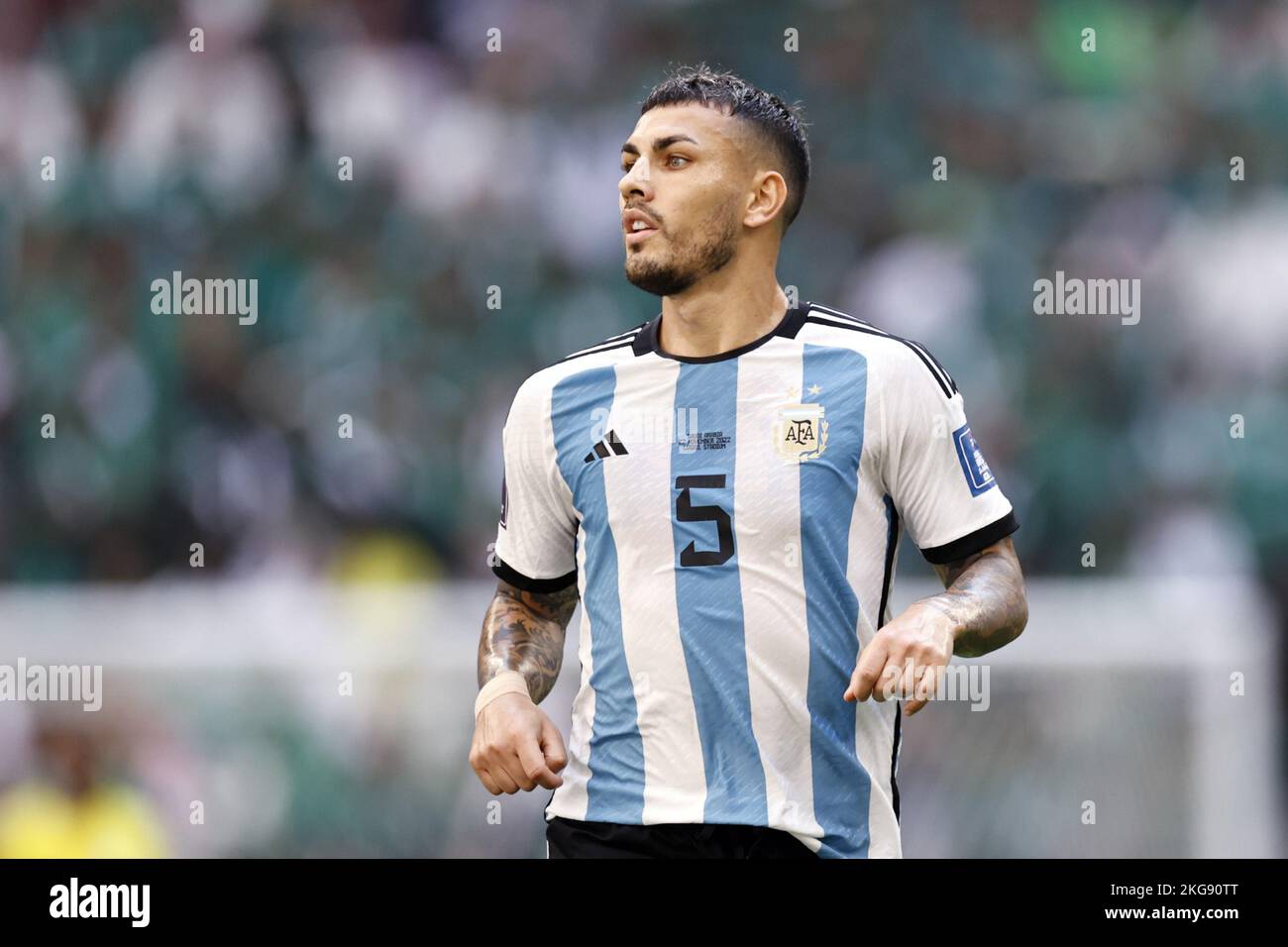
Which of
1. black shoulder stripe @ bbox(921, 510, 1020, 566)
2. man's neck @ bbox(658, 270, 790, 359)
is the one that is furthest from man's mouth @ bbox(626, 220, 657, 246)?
black shoulder stripe @ bbox(921, 510, 1020, 566)

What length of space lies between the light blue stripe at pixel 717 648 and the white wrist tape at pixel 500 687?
319 mm

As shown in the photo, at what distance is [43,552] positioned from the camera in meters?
6.46

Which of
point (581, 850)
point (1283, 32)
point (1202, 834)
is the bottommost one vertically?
point (1202, 834)

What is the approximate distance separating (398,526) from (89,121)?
231cm

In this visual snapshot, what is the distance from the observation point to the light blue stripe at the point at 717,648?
2824mm

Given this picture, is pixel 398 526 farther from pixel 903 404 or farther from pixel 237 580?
pixel 903 404

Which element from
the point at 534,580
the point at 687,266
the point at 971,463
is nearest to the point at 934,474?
the point at 971,463

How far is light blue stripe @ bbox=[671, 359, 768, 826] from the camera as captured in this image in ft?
9.27

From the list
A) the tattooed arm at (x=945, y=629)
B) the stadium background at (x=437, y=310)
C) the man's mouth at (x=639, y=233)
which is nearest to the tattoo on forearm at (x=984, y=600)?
the tattooed arm at (x=945, y=629)

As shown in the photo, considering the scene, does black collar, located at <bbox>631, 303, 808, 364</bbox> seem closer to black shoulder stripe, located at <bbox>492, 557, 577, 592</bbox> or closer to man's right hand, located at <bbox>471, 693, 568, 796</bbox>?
black shoulder stripe, located at <bbox>492, 557, 577, 592</bbox>

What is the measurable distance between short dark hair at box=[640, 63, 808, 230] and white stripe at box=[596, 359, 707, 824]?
1.62ft

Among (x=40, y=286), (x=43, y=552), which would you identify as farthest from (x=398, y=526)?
(x=40, y=286)

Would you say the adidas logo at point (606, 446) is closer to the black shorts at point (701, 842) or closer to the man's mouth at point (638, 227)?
the man's mouth at point (638, 227)

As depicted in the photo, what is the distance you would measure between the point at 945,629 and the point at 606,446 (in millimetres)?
Result: 753
